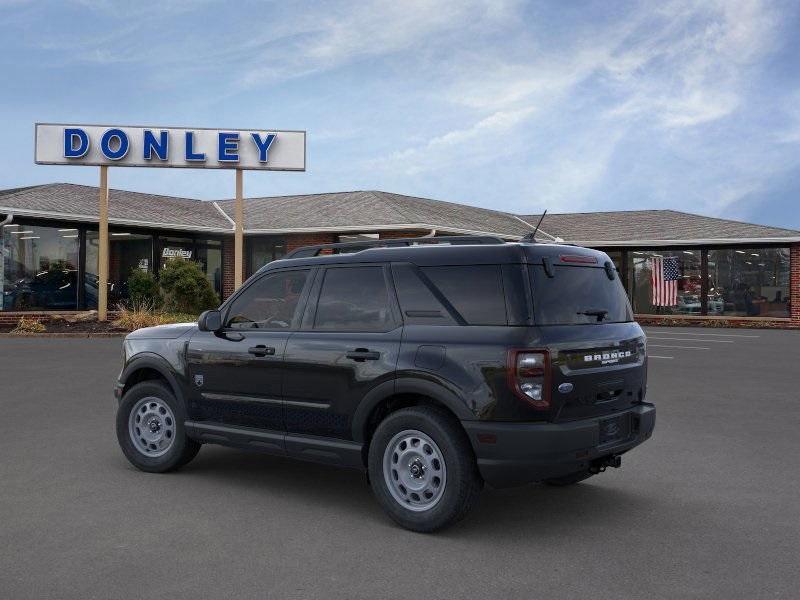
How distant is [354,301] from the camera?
19.4 ft

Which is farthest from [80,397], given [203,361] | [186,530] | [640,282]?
[640,282]

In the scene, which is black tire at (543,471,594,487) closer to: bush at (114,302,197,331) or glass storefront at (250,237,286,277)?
bush at (114,302,197,331)

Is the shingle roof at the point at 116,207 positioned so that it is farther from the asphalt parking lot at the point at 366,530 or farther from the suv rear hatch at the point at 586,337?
the suv rear hatch at the point at 586,337

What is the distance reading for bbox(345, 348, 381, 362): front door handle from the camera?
552 centimetres

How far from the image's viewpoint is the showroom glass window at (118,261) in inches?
1083

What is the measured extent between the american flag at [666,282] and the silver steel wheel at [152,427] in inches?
1111

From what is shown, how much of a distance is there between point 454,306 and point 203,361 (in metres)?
2.36

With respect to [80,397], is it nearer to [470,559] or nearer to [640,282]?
[470,559]

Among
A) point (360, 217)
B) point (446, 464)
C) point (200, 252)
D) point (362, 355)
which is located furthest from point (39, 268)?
point (446, 464)

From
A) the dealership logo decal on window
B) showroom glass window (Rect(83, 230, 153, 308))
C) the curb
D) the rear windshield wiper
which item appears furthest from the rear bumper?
the dealership logo decal on window

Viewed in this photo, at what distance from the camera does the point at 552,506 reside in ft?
19.3

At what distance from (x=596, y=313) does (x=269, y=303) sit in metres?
2.48

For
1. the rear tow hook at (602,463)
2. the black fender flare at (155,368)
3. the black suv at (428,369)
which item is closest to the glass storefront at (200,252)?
the black fender flare at (155,368)

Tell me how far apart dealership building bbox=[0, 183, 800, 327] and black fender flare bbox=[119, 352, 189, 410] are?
19717 mm
